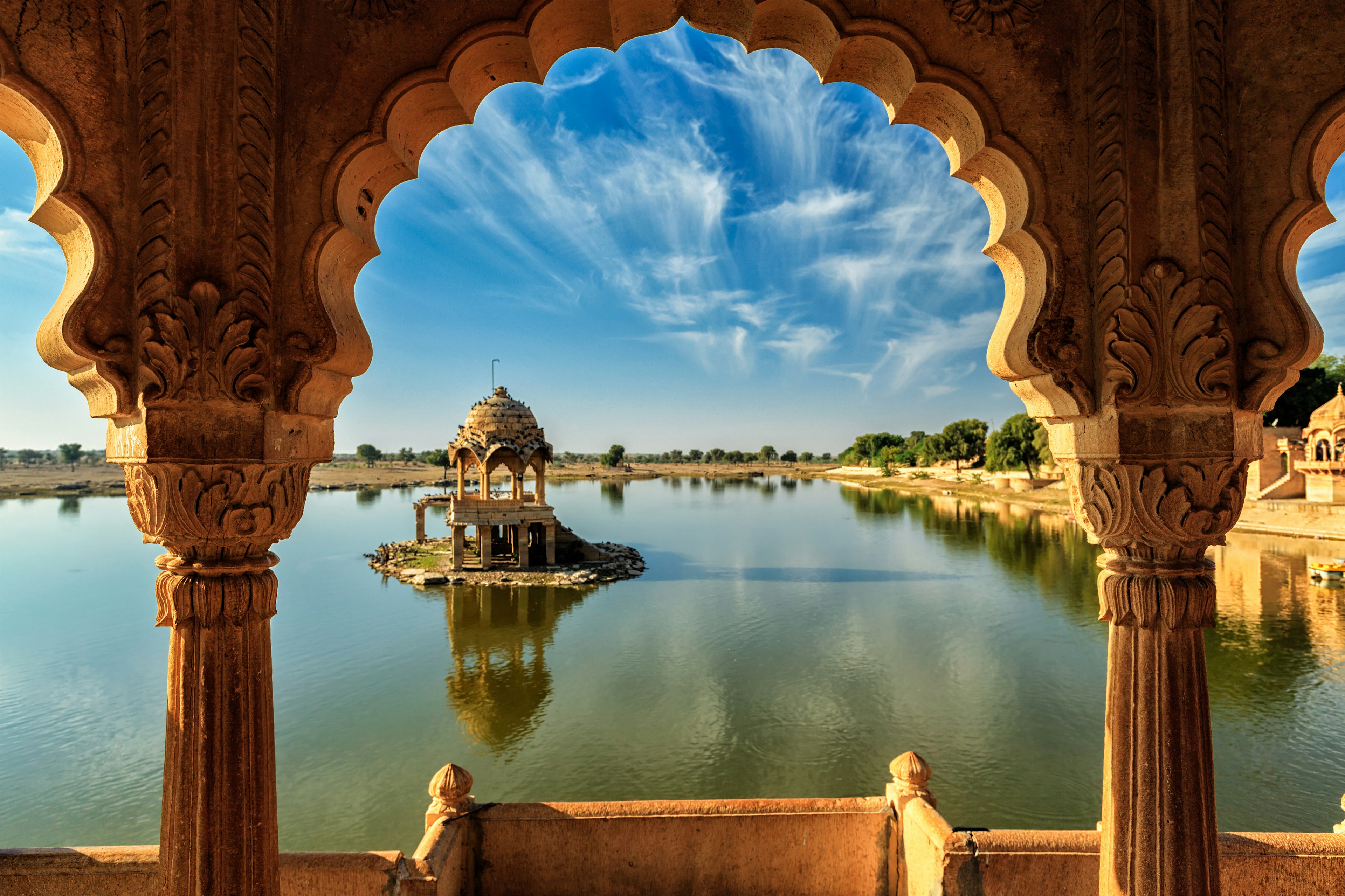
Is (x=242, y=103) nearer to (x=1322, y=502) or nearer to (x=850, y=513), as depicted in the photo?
(x=1322, y=502)

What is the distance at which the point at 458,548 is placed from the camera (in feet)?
76.8

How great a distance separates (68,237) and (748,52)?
2314 millimetres

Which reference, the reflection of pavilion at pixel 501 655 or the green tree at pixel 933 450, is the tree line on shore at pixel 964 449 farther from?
the reflection of pavilion at pixel 501 655

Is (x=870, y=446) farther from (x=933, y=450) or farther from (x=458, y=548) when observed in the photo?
(x=458, y=548)

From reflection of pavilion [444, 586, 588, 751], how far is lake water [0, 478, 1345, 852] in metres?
0.09

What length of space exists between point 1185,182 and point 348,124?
2.63 metres

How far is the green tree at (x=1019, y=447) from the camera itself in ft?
156

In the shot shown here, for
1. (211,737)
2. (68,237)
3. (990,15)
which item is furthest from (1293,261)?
(68,237)

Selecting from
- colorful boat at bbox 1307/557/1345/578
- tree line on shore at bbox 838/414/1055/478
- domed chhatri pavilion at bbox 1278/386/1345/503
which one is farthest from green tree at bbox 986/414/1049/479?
colorful boat at bbox 1307/557/1345/578

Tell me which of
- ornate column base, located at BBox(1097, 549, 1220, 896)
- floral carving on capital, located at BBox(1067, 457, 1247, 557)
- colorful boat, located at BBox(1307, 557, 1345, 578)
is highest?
floral carving on capital, located at BBox(1067, 457, 1247, 557)


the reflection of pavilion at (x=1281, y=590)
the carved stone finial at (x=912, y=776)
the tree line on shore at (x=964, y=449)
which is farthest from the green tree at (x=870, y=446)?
the carved stone finial at (x=912, y=776)

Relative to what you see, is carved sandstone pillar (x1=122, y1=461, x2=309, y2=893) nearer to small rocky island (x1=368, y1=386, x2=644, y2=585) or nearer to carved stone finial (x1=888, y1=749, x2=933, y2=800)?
carved stone finial (x1=888, y1=749, x2=933, y2=800)

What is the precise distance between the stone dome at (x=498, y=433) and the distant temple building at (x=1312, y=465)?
2868cm

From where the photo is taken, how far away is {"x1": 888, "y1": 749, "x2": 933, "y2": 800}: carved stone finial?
13.9 feet
